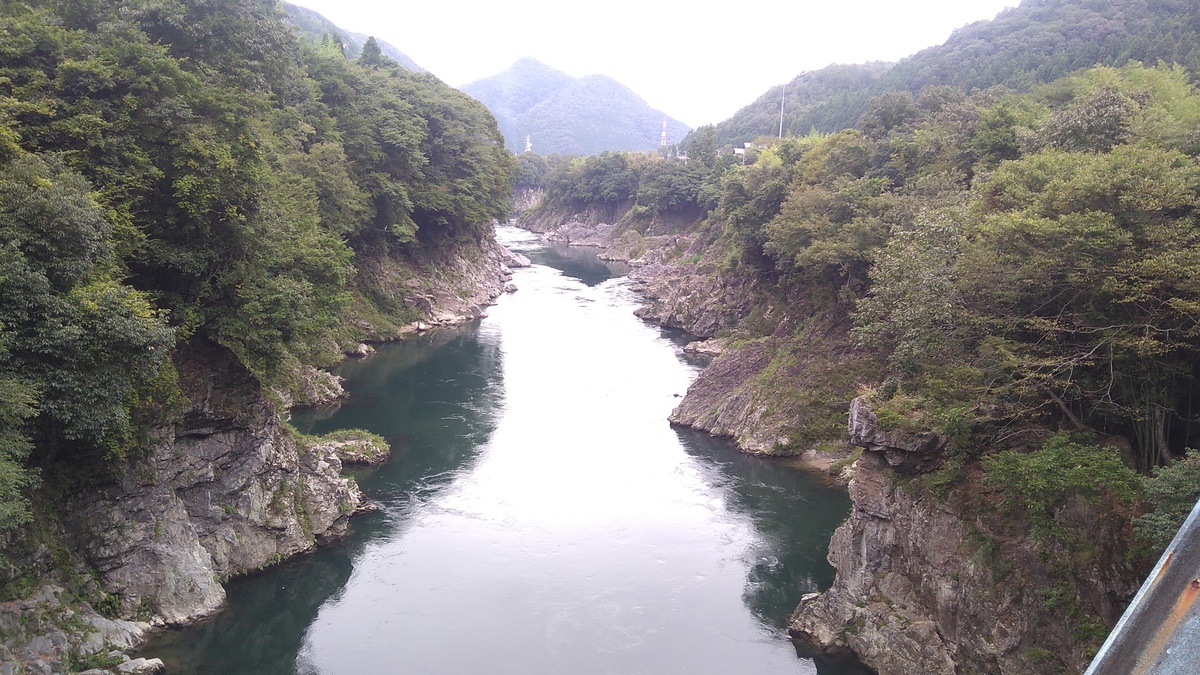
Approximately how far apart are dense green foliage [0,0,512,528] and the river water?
211 inches

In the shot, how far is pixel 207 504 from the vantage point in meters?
18.5

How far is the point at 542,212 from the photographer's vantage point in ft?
393

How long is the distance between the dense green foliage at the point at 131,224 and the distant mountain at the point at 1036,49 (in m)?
44.9

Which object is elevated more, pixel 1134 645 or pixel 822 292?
pixel 1134 645

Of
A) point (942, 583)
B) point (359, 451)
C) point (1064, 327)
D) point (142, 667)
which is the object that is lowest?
point (359, 451)

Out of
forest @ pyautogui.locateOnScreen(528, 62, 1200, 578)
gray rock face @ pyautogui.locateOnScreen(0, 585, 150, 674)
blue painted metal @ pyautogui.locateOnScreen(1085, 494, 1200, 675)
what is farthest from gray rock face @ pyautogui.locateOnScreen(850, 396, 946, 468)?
gray rock face @ pyautogui.locateOnScreen(0, 585, 150, 674)

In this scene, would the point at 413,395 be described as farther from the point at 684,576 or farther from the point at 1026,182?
the point at 1026,182

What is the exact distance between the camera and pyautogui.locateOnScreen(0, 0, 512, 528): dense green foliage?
1354cm

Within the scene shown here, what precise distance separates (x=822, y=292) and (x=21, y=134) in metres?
28.3

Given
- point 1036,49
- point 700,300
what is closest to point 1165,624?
point 700,300

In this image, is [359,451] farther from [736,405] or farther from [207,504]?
[736,405]

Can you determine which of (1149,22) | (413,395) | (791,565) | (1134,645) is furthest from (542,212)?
(1134,645)

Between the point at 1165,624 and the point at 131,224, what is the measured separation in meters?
19.4

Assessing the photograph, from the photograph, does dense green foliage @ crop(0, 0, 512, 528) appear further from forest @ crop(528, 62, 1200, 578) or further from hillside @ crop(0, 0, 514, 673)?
forest @ crop(528, 62, 1200, 578)
